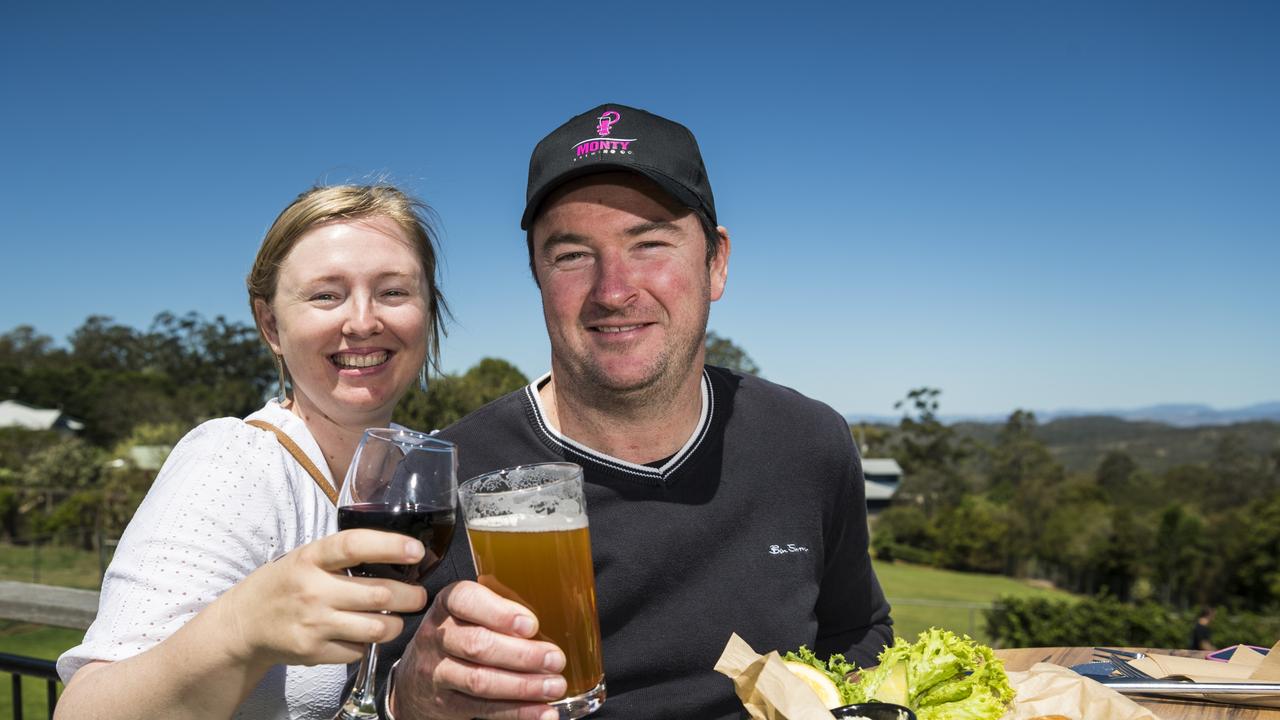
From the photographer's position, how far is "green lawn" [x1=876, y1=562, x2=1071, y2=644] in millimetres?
41938

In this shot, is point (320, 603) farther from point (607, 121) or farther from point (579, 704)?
point (607, 121)

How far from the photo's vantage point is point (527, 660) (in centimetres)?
141

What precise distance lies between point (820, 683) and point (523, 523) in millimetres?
771

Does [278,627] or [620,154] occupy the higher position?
[620,154]

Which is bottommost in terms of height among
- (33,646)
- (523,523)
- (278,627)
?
(33,646)

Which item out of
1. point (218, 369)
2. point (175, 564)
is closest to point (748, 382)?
point (175, 564)

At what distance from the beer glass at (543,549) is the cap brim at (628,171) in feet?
3.54

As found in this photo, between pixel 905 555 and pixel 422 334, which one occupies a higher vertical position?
pixel 422 334

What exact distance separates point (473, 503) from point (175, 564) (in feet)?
2.37

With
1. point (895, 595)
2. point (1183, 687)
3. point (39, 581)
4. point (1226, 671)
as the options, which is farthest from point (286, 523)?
point (895, 595)

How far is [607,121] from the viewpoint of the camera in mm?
2408

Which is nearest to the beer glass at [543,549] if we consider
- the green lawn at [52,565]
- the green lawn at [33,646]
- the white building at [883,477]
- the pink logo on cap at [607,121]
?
the pink logo on cap at [607,121]

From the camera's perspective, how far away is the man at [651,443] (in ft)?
7.66

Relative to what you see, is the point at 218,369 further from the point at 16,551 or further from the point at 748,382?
the point at 748,382
